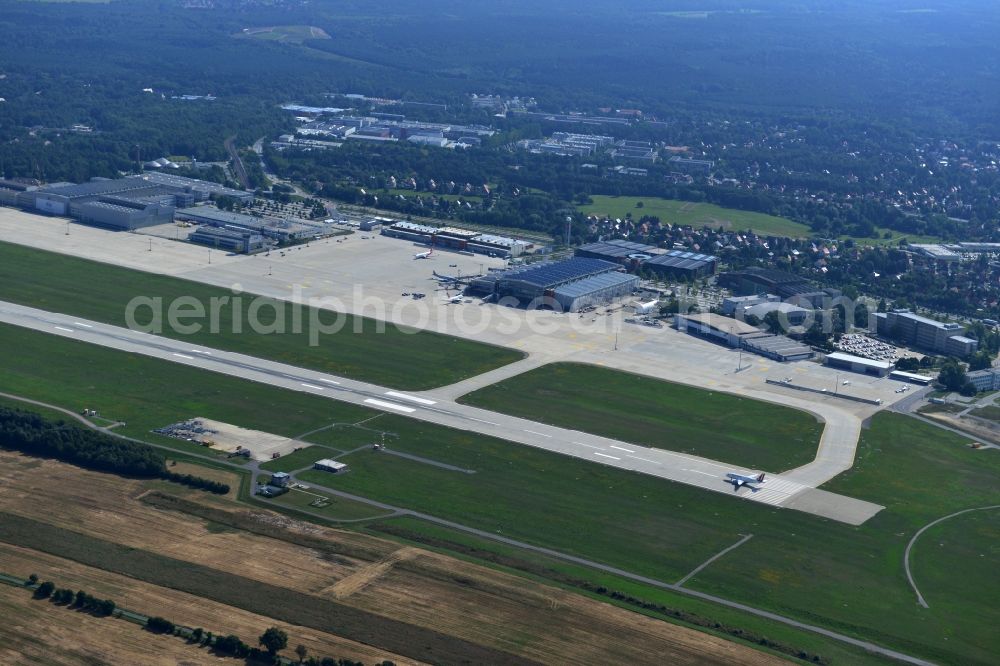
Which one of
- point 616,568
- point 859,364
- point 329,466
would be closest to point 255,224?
point 859,364

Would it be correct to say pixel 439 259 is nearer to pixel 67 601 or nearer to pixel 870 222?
pixel 870 222

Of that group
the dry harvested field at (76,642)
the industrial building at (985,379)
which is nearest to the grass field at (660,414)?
the industrial building at (985,379)

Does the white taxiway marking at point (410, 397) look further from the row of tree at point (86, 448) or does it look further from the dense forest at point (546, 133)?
the dense forest at point (546, 133)

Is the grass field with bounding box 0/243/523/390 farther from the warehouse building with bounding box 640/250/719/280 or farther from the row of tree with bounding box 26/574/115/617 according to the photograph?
the row of tree with bounding box 26/574/115/617

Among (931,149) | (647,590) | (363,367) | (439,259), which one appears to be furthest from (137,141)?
(647,590)

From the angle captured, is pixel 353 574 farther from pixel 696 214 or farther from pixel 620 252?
pixel 696 214

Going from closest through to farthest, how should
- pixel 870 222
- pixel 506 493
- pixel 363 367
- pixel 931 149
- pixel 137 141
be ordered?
pixel 506 493 → pixel 363 367 → pixel 870 222 → pixel 137 141 → pixel 931 149
